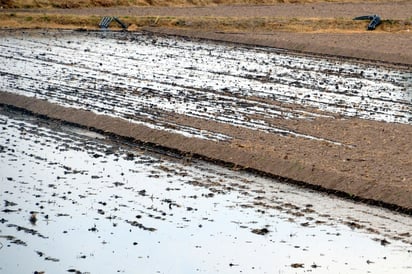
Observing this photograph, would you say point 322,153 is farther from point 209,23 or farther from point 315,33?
point 209,23

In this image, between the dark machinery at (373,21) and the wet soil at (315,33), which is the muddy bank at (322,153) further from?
the dark machinery at (373,21)

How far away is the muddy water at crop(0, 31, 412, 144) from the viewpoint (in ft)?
50.0

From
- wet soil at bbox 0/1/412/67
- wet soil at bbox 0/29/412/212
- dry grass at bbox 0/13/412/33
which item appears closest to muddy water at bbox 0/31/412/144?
wet soil at bbox 0/29/412/212

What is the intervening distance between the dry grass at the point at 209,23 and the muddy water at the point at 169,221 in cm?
1536

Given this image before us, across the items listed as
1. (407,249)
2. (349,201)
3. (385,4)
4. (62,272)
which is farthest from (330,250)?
(385,4)

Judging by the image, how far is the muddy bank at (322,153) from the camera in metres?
10.9

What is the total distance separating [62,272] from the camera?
791 cm

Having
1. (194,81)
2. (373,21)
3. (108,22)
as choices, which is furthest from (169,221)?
(373,21)

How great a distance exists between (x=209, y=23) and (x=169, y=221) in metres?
18.8

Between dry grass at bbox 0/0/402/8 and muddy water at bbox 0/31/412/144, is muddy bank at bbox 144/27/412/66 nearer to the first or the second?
muddy water at bbox 0/31/412/144

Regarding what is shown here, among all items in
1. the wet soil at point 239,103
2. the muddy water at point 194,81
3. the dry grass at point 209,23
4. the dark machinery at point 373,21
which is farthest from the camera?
the dark machinery at point 373,21

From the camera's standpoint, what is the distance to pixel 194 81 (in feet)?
60.5

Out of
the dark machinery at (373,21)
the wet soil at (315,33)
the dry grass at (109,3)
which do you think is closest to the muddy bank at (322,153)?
the wet soil at (315,33)

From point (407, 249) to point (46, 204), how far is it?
12.3 feet
